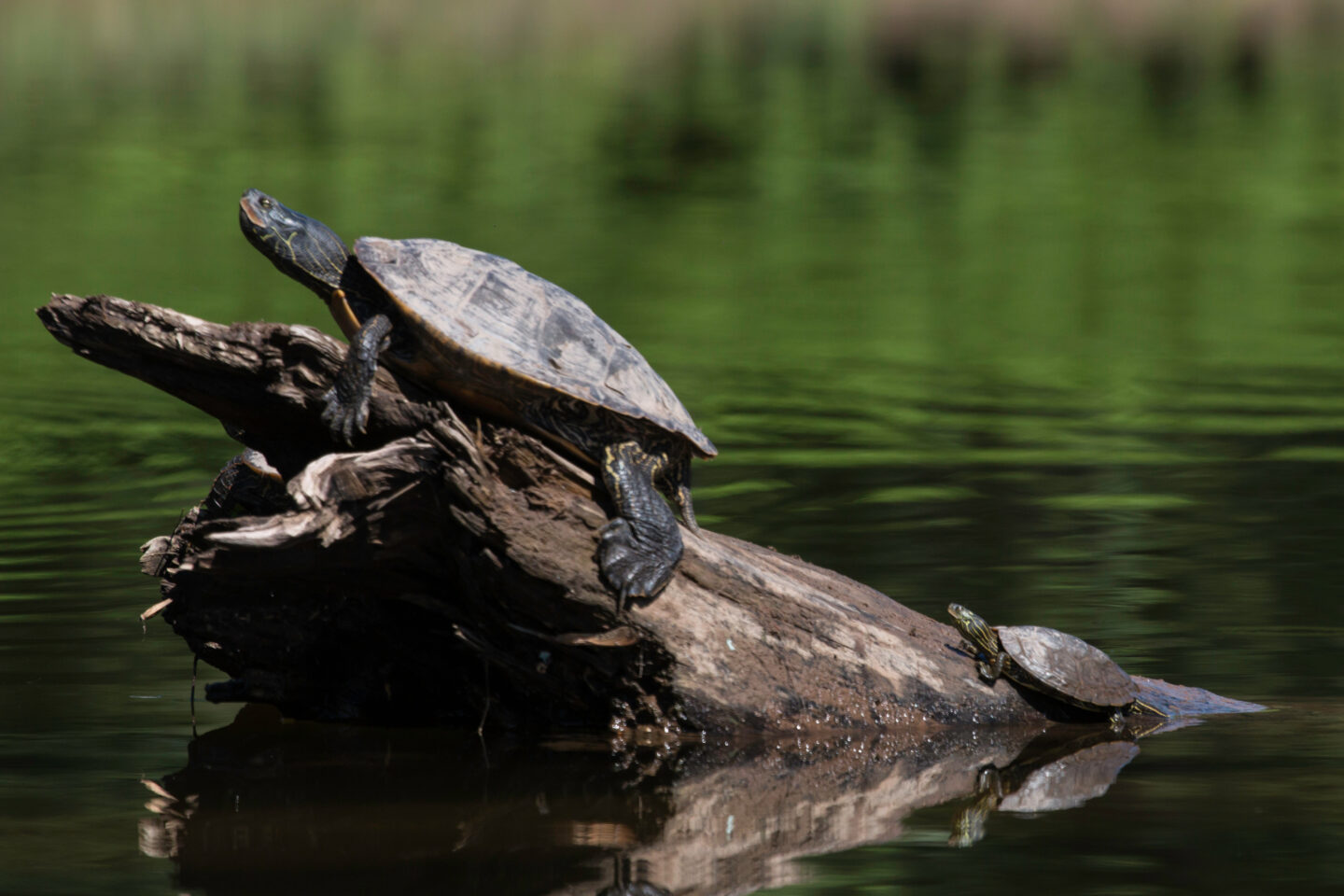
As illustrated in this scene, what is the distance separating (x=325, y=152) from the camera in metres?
25.4

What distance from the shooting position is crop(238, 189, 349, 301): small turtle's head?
580 centimetres

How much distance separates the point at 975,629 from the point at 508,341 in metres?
1.66

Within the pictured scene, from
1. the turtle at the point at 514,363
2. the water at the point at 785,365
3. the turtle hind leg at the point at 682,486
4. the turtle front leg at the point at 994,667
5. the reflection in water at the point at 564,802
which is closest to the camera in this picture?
the reflection in water at the point at 564,802

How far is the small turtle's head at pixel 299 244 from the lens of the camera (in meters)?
5.80

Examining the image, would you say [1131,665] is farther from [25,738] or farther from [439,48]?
[439,48]

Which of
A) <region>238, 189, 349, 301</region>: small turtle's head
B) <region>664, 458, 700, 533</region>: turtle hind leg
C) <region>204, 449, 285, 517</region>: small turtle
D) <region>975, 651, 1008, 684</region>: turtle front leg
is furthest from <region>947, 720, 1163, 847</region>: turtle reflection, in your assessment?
<region>238, 189, 349, 301</region>: small turtle's head

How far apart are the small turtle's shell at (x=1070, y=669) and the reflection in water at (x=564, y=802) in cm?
12

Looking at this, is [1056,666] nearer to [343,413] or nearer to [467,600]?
[467,600]

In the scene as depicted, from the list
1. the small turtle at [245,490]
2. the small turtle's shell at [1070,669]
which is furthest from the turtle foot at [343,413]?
the small turtle's shell at [1070,669]

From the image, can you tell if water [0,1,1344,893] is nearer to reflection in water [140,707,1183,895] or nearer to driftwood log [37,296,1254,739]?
reflection in water [140,707,1183,895]

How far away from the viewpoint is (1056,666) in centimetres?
532

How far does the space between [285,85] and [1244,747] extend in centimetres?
2790

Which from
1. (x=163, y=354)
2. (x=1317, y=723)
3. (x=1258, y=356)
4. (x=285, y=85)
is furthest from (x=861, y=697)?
(x=285, y=85)

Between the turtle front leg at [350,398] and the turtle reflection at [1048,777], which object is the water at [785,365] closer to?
the turtle reflection at [1048,777]
